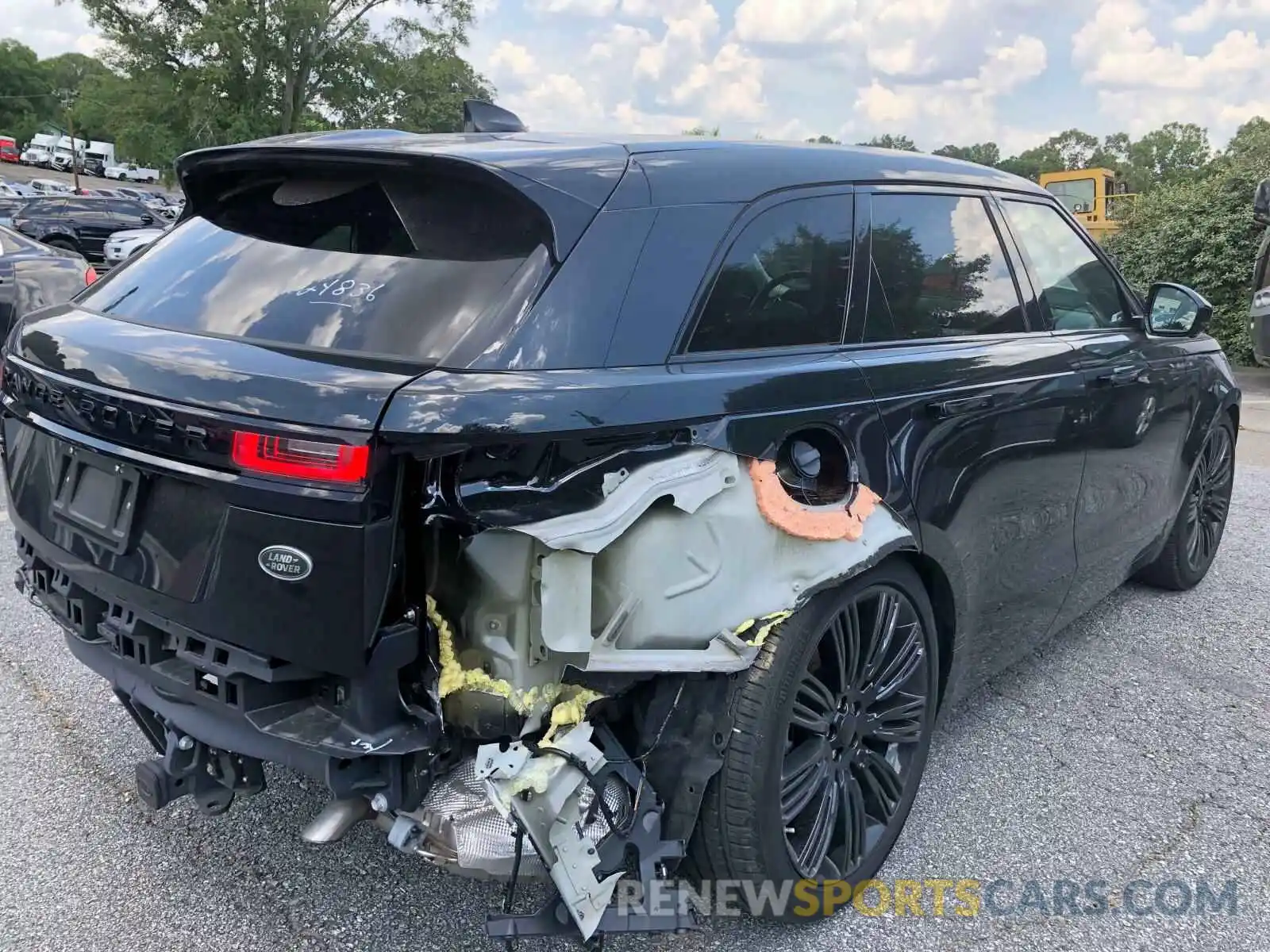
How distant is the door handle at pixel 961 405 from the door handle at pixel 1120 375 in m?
0.73

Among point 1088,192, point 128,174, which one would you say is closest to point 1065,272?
point 1088,192

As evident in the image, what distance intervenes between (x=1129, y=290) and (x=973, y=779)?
1946mm

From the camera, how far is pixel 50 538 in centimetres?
223

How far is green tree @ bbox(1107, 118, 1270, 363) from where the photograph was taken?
1251cm

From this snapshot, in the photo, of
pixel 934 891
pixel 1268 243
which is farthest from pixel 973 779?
pixel 1268 243

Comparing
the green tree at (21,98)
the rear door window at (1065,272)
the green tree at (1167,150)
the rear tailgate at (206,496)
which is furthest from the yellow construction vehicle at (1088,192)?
the green tree at (21,98)

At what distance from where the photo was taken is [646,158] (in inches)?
86.2

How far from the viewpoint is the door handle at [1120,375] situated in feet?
10.7

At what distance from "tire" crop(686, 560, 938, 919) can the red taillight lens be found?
90 centimetres

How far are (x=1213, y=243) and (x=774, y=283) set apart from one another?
12.9 metres

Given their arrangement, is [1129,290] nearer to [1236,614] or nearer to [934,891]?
[1236,614]

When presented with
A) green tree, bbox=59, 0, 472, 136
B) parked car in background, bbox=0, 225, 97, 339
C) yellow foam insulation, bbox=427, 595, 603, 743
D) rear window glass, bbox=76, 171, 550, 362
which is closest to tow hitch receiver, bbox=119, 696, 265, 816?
yellow foam insulation, bbox=427, 595, 603, 743

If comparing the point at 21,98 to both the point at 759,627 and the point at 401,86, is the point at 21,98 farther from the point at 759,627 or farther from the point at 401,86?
the point at 759,627

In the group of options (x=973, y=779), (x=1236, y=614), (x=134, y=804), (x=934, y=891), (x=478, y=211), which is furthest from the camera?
(x=1236, y=614)
